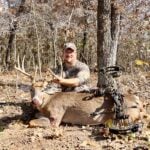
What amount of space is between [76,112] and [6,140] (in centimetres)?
168

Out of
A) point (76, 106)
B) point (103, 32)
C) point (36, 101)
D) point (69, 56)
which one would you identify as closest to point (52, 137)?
point (36, 101)

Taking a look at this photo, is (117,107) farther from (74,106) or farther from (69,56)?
(69,56)

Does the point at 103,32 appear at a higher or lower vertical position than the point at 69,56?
higher

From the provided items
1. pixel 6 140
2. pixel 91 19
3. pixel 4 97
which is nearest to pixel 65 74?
pixel 6 140

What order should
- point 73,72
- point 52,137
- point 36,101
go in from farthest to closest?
point 73,72 < point 36,101 < point 52,137

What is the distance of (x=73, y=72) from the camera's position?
8547 millimetres

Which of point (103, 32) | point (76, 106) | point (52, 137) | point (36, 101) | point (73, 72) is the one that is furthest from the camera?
point (103, 32)

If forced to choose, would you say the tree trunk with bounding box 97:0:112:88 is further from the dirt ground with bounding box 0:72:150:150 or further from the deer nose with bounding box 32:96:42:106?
the deer nose with bounding box 32:96:42:106

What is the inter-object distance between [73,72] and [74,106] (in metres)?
0.62

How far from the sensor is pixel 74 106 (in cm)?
841

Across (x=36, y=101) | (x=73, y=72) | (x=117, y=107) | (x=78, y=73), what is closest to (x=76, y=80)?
(x=78, y=73)

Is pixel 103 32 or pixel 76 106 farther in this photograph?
pixel 103 32

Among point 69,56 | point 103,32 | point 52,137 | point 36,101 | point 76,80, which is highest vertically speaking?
point 103,32

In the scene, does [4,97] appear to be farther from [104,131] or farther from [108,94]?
[104,131]
